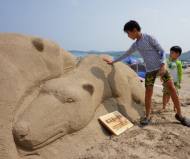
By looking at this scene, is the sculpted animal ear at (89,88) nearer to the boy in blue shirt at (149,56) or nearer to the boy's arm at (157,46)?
the boy in blue shirt at (149,56)

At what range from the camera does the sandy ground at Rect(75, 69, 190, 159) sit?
3266 mm

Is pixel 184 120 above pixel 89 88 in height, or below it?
below

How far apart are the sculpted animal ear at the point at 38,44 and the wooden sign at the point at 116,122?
4.12 ft

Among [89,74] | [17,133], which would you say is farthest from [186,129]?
[17,133]

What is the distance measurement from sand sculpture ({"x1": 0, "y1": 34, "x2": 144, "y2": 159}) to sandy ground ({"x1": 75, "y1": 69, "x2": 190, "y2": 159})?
0.41 m

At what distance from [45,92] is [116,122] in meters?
1.16

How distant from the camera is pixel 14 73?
334cm

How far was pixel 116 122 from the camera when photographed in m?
4.14

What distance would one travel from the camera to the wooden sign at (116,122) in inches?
156

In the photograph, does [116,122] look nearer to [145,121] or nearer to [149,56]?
[145,121]

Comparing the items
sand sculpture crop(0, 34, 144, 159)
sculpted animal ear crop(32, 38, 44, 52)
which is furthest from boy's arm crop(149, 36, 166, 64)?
sculpted animal ear crop(32, 38, 44, 52)

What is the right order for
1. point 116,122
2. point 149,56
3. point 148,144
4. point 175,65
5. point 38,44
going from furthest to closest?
point 175,65
point 149,56
point 116,122
point 38,44
point 148,144

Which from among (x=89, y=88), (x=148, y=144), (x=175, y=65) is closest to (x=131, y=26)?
(x=89, y=88)

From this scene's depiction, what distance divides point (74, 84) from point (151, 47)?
134cm
